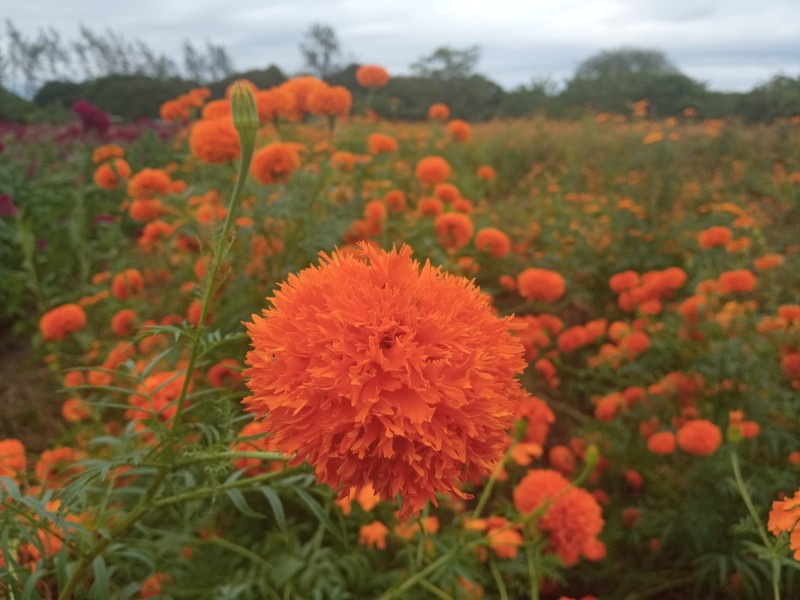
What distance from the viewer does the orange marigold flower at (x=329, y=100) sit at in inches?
96.7

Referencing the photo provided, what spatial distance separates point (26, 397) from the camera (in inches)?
104

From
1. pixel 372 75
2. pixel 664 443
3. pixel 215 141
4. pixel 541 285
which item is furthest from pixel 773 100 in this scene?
pixel 215 141

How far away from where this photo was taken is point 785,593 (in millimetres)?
1356

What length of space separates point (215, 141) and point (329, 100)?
0.87m

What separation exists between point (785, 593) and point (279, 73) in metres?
8.54

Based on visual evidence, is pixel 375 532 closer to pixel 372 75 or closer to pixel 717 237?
pixel 717 237

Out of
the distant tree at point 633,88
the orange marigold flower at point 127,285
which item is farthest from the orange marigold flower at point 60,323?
the distant tree at point 633,88

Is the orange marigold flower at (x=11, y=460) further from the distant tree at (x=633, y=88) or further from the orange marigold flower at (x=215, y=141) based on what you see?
the distant tree at (x=633, y=88)

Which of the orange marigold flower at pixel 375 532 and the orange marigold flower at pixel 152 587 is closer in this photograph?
the orange marigold flower at pixel 152 587

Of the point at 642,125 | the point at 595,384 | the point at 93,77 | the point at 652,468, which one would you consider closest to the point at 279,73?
the point at 93,77

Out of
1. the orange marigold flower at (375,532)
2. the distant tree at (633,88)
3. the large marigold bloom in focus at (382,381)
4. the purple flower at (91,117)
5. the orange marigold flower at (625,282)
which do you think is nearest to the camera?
the large marigold bloom in focus at (382,381)

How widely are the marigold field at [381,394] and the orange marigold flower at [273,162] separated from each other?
10mm

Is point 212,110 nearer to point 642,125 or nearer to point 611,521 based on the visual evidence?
point 611,521

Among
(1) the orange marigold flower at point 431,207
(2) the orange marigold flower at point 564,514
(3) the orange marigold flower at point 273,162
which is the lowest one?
(2) the orange marigold flower at point 564,514
